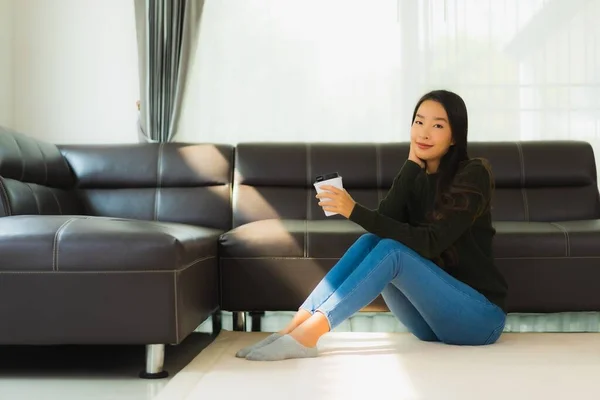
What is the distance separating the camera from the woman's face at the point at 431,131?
2160mm

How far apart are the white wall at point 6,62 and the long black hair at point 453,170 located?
2697mm

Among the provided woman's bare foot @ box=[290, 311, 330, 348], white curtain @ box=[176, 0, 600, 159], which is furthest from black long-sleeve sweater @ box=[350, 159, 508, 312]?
white curtain @ box=[176, 0, 600, 159]

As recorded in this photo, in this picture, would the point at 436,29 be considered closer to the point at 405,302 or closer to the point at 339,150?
the point at 339,150

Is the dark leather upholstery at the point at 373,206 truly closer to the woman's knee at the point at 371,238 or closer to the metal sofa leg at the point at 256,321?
the metal sofa leg at the point at 256,321

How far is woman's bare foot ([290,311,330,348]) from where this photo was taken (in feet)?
6.57

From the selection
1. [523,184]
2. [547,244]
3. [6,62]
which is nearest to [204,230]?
[547,244]

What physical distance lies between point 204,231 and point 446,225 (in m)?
1.05

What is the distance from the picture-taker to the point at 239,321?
2.89m

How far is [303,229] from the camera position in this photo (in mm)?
2775

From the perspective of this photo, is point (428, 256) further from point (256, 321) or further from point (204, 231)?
point (256, 321)

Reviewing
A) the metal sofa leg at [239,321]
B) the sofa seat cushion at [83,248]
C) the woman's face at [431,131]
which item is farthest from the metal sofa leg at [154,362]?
the woman's face at [431,131]

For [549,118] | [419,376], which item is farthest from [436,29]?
[419,376]

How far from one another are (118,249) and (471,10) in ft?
9.40

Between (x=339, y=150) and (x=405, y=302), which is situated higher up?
(x=339, y=150)
